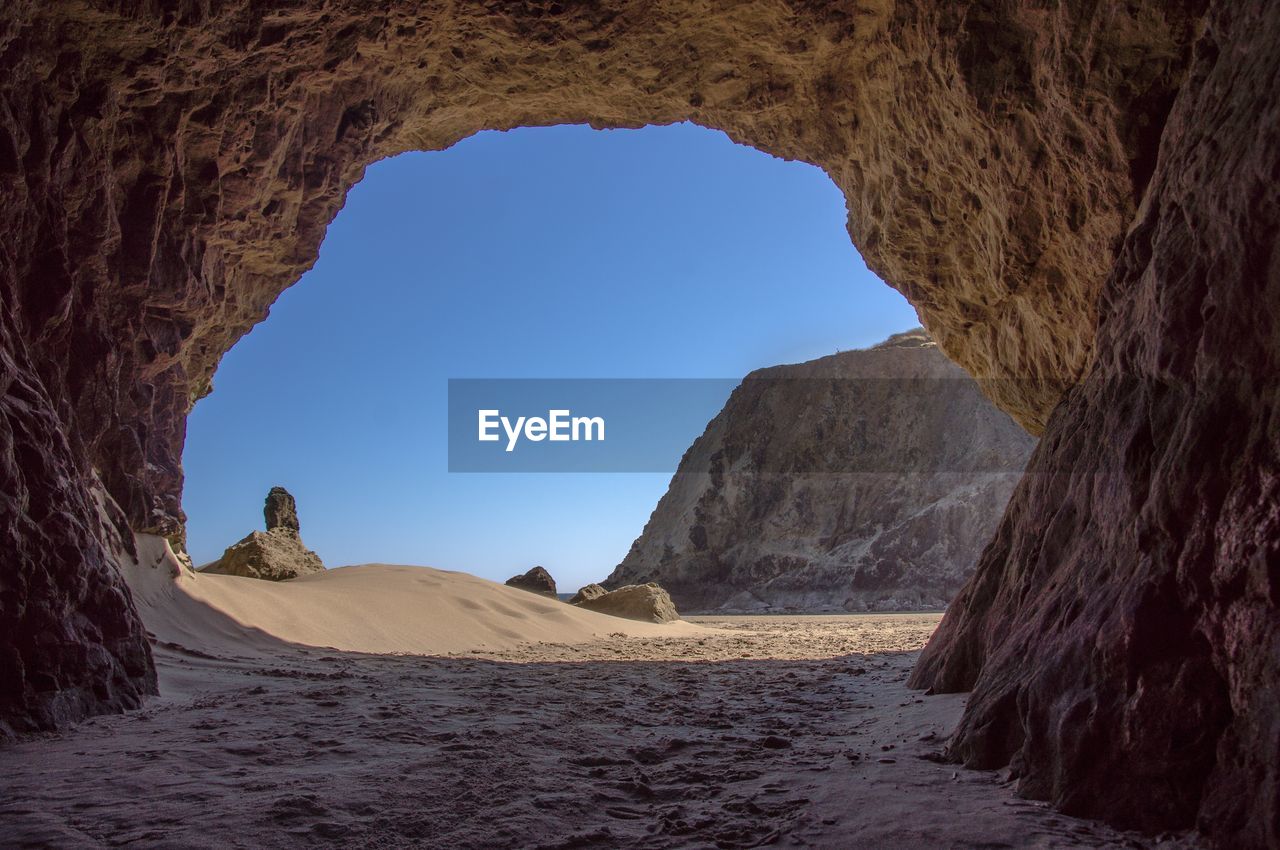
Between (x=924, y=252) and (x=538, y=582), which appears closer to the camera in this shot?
(x=924, y=252)

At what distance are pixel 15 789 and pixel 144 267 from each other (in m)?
5.64

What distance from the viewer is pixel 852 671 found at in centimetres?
685

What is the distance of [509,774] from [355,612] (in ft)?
24.9

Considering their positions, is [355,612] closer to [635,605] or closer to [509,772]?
[509,772]

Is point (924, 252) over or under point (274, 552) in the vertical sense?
over

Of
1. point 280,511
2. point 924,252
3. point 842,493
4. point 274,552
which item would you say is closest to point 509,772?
point 924,252

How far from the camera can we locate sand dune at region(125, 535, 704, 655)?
7.32m

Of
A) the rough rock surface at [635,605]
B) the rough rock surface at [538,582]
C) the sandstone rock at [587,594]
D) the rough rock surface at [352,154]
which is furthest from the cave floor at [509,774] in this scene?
the rough rock surface at [538,582]

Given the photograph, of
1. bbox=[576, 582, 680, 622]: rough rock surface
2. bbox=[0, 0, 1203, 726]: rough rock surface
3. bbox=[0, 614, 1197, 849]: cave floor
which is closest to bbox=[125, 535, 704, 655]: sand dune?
bbox=[0, 0, 1203, 726]: rough rock surface

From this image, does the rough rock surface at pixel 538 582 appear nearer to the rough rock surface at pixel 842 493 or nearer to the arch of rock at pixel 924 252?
the arch of rock at pixel 924 252

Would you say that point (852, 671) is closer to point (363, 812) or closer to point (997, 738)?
point (997, 738)

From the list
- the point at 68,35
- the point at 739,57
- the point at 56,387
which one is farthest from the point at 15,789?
the point at 739,57

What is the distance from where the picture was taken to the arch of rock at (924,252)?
2373 millimetres

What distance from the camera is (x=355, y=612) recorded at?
9820mm
